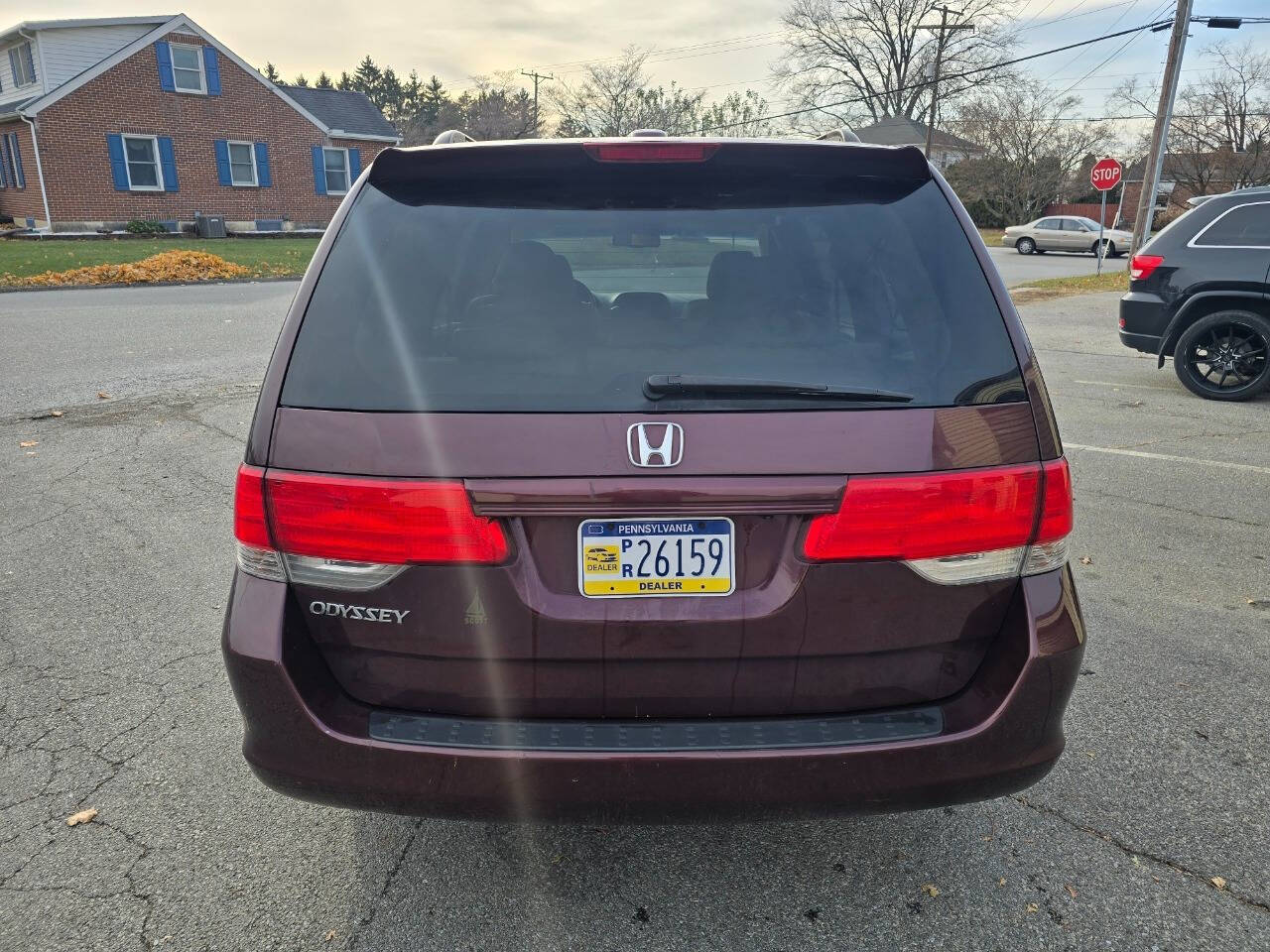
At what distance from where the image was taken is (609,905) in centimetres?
220

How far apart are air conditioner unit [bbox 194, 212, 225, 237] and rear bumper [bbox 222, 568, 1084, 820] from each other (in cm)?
3258

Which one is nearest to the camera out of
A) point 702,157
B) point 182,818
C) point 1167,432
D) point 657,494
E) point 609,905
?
point 657,494

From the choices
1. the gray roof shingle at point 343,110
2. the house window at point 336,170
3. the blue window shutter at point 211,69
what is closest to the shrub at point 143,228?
the blue window shutter at point 211,69

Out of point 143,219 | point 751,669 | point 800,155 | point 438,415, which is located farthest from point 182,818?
point 143,219

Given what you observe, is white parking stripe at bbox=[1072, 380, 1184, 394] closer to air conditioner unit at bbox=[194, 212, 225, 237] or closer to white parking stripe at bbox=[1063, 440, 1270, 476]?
white parking stripe at bbox=[1063, 440, 1270, 476]

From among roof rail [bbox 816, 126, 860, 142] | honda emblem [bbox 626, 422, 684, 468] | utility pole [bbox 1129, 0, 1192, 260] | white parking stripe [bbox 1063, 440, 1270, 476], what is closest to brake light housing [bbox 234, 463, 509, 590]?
honda emblem [bbox 626, 422, 684, 468]

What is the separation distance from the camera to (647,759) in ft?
5.98

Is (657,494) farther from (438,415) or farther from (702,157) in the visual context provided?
(702,157)

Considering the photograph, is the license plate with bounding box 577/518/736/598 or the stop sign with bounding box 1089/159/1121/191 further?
the stop sign with bounding box 1089/159/1121/191

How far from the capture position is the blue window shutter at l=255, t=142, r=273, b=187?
3303 cm

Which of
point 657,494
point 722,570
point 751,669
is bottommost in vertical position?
point 751,669

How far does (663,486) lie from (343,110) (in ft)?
135

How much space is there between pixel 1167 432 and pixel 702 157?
21.1ft

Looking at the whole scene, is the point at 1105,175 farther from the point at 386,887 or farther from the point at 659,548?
the point at 386,887
